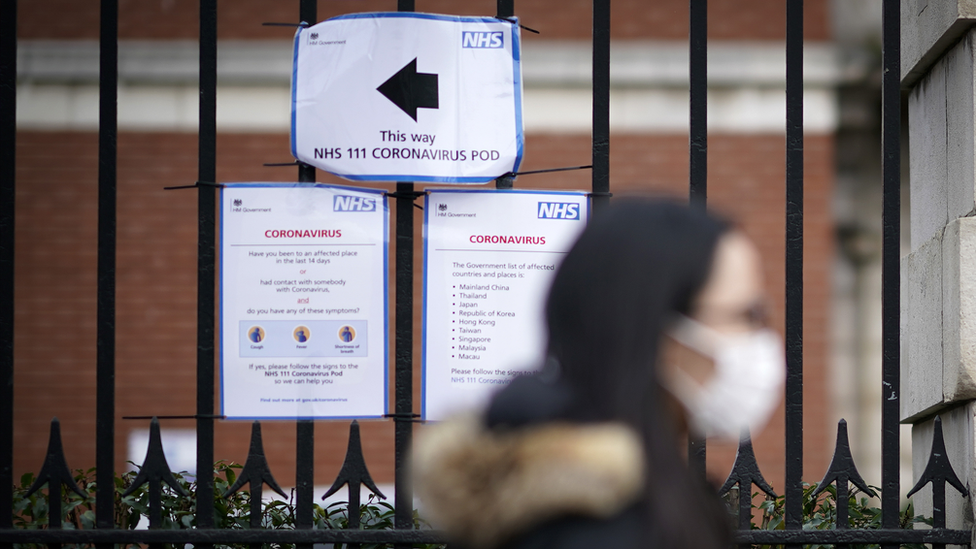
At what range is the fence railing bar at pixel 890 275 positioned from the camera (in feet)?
9.80

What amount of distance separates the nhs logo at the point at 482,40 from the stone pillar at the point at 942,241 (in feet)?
4.56

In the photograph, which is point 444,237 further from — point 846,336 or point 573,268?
point 846,336

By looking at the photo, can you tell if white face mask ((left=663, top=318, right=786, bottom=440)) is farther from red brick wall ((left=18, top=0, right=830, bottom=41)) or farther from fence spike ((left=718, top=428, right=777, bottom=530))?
red brick wall ((left=18, top=0, right=830, bottom=41))

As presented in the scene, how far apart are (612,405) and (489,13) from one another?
283 inches

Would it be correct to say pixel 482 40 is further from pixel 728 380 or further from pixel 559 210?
pixel 728 380

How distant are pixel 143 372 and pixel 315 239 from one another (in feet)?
17.6

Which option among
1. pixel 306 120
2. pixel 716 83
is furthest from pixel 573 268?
pixel 716 83

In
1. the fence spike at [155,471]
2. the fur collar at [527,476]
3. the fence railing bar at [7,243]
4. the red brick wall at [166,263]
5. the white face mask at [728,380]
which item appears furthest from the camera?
the red brick wall at [166,263]

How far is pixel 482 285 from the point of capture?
2988mm

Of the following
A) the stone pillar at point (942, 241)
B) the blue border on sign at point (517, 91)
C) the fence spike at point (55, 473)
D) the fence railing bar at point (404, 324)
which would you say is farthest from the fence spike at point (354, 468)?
the stone pillar at point (942, 241)

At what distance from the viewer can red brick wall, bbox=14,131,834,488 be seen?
305 inches

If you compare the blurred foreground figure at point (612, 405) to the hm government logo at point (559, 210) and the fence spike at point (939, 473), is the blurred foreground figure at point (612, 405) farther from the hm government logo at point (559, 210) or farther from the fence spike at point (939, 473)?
the fence spike at point (939, 473)

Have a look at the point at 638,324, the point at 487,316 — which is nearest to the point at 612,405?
the point at 638,324

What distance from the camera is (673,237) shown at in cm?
141
